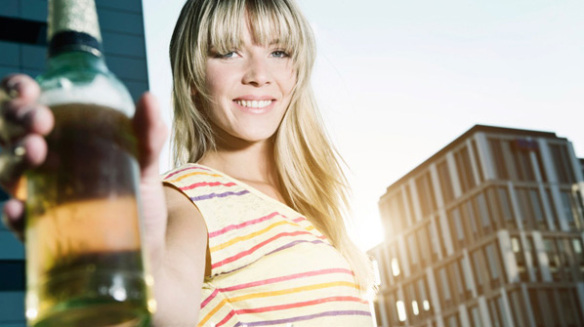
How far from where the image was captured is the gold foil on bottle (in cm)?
83

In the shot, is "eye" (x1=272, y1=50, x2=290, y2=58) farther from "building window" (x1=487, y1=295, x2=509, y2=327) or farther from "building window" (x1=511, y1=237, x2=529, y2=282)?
"building window" (x1=511, y1=237, x2=529, y2=282)

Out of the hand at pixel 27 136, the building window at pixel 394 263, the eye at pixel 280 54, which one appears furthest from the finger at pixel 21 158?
the building window at pixel 394 263

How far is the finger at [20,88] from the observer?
2.61ft

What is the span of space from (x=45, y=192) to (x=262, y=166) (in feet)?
4.80

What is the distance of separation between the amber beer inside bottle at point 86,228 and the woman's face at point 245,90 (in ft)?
4.13

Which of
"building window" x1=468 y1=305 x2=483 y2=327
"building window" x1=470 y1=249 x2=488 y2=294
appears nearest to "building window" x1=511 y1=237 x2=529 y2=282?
"building window" x1=470 y1=249 x2=488 y2=294

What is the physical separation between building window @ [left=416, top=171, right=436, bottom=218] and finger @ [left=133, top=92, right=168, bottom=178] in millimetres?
49088

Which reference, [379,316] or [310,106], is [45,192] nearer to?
[310,106]

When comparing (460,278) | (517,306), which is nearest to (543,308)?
(517,306)

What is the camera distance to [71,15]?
825 mm

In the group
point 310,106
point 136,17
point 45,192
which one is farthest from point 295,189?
point 136,17

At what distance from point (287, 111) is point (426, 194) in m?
48.5

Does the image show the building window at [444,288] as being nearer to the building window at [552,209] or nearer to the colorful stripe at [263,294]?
the building window at [552,209]

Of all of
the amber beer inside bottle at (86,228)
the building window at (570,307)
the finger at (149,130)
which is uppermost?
the building window at (570,307)
